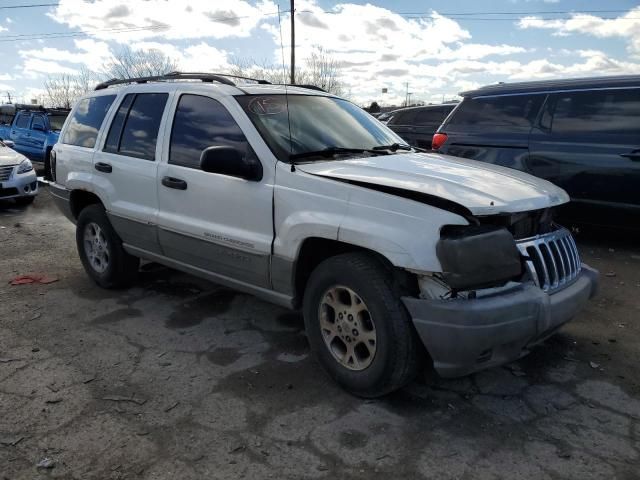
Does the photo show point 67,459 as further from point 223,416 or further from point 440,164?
point 440,164

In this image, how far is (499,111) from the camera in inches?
263

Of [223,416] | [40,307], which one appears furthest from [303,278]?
[40,307]

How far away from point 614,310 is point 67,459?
4061 millimetres

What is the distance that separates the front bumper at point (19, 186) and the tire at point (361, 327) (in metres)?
8.16

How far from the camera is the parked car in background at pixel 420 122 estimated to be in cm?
1130

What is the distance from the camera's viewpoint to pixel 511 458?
2555mm

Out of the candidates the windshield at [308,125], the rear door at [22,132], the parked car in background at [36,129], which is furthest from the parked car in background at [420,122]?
the rear door at [22,132]

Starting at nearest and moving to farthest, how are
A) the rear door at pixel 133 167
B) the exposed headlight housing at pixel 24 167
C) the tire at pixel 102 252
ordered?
the rear door at pixel 133 167, the tire at pixel 102 252, the exposed headlight housing at pixel 24 167

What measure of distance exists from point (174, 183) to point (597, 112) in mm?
4580

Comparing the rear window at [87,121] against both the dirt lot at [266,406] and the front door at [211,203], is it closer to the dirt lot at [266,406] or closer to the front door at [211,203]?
the front door at [211,203]

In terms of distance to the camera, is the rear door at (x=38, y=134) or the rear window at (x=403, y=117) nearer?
the rear window at (x=403, y=117)

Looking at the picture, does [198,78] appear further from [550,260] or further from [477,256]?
[550,260]

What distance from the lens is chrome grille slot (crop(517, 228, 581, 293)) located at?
116 inches

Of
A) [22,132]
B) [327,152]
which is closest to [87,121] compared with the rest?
[327,152]
